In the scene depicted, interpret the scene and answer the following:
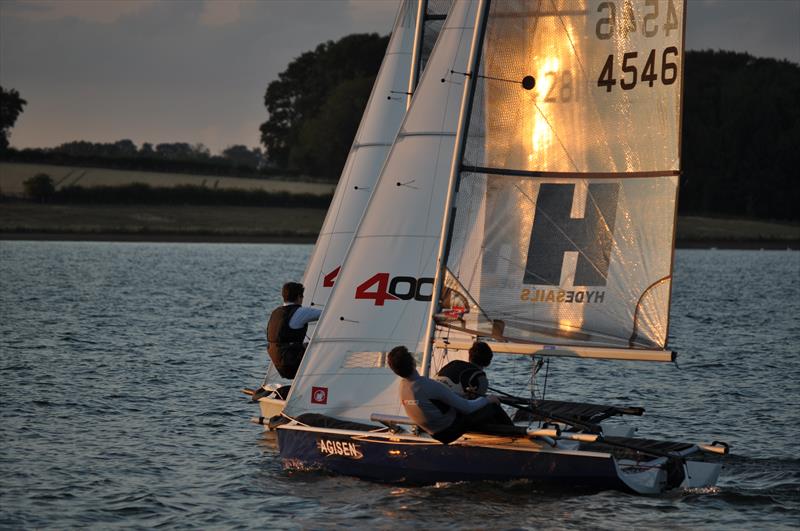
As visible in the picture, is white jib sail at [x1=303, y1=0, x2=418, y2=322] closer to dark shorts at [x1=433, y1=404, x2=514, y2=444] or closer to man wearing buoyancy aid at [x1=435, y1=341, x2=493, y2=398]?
man wearing buoyancy aid at [x1=435, y1=341, x2=493, y2=398]

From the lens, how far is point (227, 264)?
288ft

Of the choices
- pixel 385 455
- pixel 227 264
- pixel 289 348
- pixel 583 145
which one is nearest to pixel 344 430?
pixel 385 455

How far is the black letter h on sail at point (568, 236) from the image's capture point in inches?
603

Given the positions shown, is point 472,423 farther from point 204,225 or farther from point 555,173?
point 204,225

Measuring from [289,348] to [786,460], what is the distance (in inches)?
274

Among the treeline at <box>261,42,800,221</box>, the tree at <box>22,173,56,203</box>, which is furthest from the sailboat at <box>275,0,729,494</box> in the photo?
the treeline at <box>261,42,800,221</box>

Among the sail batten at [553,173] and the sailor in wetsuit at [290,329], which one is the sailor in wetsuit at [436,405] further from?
the sailor in wetsuit at [290,329]

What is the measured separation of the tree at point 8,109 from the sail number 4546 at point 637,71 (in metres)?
126

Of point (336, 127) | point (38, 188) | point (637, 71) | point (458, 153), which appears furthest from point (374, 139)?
point (336, 127)

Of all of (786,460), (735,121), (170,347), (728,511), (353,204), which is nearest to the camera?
(728,511)

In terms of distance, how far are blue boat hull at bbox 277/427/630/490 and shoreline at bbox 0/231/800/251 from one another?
9107cm

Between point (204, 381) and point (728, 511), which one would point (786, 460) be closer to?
point (728, 511)

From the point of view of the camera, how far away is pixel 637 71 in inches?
596

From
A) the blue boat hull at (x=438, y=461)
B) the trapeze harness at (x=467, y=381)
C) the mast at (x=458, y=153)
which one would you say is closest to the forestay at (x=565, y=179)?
the mast at (x=458, y=153)
